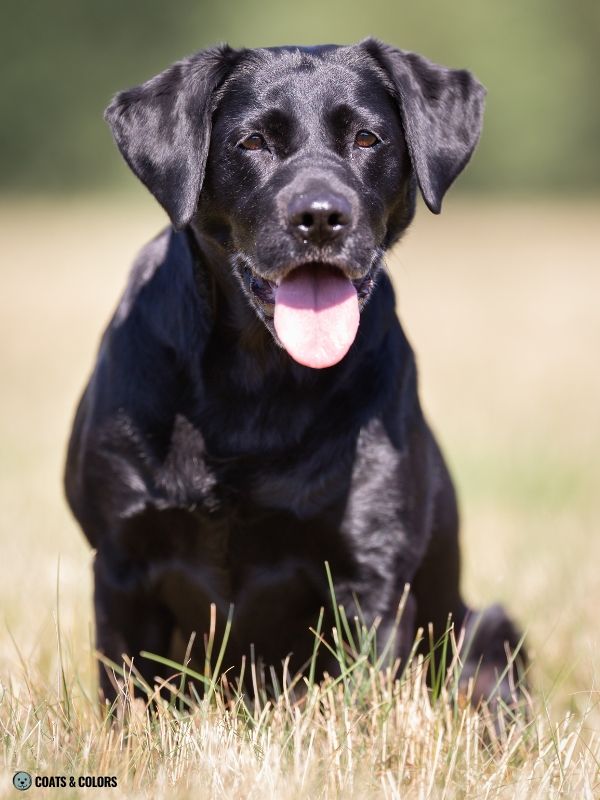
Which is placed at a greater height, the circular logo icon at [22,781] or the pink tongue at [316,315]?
the pink tongue at [316,315]

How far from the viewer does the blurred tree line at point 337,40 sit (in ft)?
98.1

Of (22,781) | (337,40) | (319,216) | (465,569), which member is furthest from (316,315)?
(337,40)

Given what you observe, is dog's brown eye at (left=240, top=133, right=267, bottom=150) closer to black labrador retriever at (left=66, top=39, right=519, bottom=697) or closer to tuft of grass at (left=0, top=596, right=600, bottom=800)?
black labrador retriever at (left=66, top=39, right=519, bottom=697)

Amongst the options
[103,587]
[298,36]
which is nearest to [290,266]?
[103,587]

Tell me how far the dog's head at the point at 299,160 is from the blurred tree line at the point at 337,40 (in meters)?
26.1

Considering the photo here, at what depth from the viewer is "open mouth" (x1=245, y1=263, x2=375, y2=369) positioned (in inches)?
123

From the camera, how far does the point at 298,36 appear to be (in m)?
29.8

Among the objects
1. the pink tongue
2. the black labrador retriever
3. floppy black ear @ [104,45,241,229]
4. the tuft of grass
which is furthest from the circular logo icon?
floppy black ear @ [104,45,241,229]

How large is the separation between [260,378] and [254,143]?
62 centimetres

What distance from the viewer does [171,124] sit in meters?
3.27

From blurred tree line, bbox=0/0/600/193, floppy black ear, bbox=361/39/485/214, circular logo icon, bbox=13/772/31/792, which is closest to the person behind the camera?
circular logo icon, bbox=13/772/31/792

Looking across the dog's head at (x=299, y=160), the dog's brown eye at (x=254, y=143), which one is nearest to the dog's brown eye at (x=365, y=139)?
the dog's head at (x=299, y=160)

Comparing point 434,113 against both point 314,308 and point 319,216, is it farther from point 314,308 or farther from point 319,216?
point 314,308

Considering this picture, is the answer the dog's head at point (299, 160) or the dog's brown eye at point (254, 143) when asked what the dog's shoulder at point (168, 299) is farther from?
the dog's brown eye at point (254, 143)
